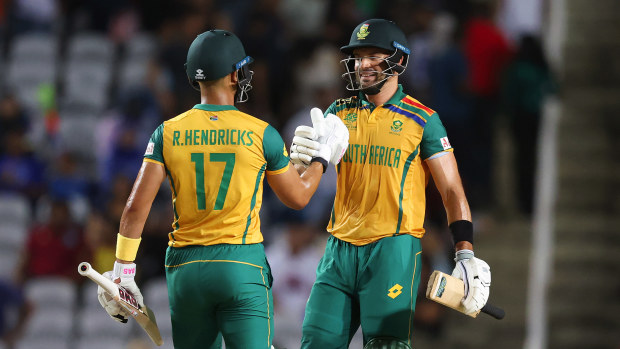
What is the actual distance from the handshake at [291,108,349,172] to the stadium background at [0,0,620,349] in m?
3.95

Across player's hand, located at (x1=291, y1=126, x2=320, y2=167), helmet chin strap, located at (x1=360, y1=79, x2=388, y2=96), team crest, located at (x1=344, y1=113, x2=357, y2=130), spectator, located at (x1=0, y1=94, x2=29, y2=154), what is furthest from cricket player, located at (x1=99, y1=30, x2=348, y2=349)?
spectator, located at (x1=0, y1=94, x2=29, y2=154)

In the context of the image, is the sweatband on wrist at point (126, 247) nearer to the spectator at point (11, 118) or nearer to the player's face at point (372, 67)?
the player's face at point (372, 67)

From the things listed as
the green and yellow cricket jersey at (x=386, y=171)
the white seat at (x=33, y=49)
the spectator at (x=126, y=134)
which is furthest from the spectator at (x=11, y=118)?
the green and yellow cricket jersey at (x=386, y=171)

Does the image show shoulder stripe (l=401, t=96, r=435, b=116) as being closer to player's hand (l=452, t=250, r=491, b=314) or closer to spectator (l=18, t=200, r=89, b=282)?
player's hand (l=452, t=250, r=491, b=314)

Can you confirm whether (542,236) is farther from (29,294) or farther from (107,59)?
(107,59)

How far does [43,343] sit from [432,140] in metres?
5.69

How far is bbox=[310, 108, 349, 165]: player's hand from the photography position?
18.0 ft

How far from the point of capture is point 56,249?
10422 millimetres

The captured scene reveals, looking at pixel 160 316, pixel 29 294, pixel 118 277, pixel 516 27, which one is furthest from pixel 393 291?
pixel 516 27

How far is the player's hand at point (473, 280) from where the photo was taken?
5.32 meters

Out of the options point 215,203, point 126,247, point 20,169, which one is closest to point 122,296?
point 126,247

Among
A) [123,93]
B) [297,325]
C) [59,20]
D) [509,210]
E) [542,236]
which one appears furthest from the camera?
[59,20]

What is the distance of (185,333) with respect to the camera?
5.22 meters

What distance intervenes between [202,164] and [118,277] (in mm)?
790
